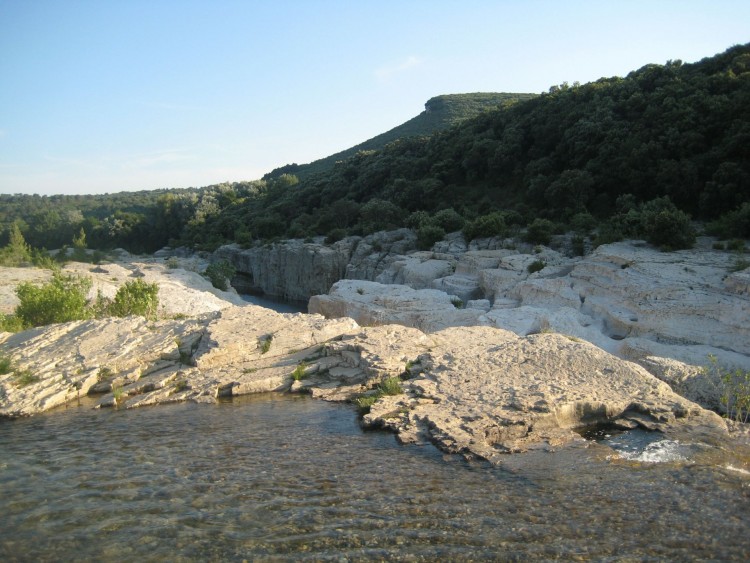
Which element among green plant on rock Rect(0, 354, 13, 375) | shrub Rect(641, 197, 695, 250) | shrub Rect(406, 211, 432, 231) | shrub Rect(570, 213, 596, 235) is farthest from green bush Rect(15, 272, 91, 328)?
shrub Rect(406, 211, 432, 231)

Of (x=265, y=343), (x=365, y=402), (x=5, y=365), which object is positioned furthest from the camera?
(x=265, y=343)

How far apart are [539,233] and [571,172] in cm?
1068

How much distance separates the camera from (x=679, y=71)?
39906 mm

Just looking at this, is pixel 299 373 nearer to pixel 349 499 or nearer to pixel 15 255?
pixel 349 499

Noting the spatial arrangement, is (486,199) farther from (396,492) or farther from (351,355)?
(396,492)

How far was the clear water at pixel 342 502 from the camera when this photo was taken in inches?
226

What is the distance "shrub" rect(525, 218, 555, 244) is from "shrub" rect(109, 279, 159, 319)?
19.8 meters

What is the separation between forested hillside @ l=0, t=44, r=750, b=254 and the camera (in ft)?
97.9

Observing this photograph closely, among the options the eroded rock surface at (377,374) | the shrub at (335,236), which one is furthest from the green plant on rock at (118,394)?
the shrub at (335,236)

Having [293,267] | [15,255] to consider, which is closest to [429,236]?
[293,267]

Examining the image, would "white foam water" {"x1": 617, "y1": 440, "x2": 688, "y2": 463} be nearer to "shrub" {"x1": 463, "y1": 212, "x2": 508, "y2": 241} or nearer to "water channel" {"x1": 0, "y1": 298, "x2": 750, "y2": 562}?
"water channel" {"x1": 0, "y1": 298, "x2": 750, "y2": 562}

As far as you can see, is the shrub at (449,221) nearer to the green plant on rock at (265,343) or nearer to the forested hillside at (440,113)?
the green plant on rock at (265,343)

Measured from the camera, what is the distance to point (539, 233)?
1153 inches

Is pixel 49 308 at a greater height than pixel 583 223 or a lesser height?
greater
